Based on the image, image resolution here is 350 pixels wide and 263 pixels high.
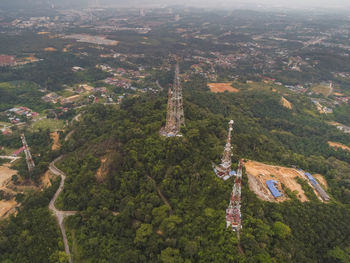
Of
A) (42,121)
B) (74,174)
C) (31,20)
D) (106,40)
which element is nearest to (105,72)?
(42,121)

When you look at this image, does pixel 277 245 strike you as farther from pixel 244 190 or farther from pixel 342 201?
pixel 342 201

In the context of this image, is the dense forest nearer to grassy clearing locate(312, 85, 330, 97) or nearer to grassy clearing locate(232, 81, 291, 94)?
grassy clearing locate(232, 81, 291, 94)

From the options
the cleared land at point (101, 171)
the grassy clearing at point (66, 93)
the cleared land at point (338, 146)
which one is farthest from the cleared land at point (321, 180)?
the grassy clearing at point (66, 93)

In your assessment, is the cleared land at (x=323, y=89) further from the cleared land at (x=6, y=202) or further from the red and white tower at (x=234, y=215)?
the cleared land at (x=6, y=202)

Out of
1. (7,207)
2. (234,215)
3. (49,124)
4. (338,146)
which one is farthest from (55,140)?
(338,146)

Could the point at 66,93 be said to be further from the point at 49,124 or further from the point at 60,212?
the point at 60,212

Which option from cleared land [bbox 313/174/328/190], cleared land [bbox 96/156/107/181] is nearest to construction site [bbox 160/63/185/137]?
cleared land [bbox 96/156/107/181]

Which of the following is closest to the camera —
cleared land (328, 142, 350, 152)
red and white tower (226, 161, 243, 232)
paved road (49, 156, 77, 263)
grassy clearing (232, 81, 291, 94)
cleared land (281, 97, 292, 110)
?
red and white tower (226, 161, 243, 232)
